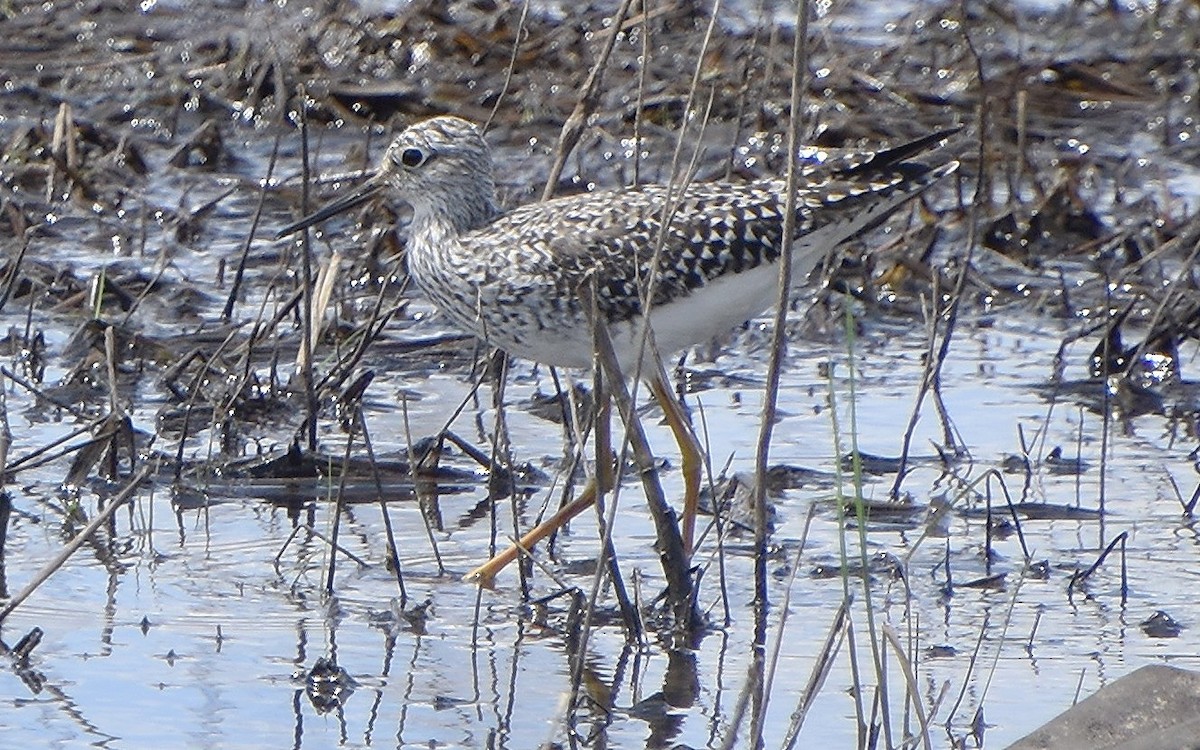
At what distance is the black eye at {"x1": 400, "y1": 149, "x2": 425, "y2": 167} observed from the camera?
7043 millimetres

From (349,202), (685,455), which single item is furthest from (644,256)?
(349,202)

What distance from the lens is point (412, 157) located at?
7.07 metres

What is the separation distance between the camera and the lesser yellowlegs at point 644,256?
21.2ft

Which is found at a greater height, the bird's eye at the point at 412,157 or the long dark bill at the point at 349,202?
the bird's eye at the point at 412,157

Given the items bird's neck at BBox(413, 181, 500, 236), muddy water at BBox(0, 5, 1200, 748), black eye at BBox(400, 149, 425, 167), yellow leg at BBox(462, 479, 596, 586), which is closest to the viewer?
muddy water at BBox(0, 5, 1200, 748)

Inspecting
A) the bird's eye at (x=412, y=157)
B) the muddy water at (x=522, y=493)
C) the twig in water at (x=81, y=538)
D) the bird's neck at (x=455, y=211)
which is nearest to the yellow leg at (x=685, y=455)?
the muddy water at (x=522, y=493)

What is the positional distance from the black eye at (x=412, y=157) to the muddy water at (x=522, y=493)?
0.44 metres

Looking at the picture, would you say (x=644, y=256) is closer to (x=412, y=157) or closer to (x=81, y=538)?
(x=412, y=157)

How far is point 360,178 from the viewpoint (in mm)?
9664

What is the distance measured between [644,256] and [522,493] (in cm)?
85

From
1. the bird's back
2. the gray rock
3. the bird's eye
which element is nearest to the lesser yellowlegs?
the bird's back

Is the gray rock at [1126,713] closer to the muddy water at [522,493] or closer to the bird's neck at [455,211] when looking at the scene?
the muddy water at [522,493]

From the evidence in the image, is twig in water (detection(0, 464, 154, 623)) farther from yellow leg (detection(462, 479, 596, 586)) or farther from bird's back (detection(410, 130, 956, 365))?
bird's back (detection(410, 130, 956, 365))

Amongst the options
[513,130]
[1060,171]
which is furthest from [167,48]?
[1060,171]
